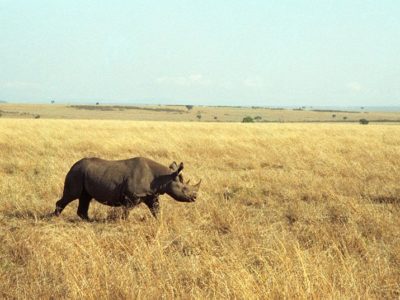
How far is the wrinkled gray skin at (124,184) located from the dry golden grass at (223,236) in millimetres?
322

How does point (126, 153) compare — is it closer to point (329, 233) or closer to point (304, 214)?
point (304, 214)

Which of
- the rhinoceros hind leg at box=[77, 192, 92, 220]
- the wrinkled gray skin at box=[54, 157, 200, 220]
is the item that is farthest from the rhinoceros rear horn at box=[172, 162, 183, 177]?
the rhinoceros hind leg at box=[77, 192, 92, 220]

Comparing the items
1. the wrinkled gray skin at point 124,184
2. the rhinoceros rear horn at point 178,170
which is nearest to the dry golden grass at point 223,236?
the wrinkled gray skin at point 124,184

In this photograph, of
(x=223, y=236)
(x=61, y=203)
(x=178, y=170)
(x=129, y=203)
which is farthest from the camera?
(x=61, y=203)

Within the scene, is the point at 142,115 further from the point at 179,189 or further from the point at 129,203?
the point at 129,203

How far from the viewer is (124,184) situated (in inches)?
307

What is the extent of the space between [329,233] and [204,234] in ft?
5.84

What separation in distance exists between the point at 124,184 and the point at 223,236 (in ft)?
6.57

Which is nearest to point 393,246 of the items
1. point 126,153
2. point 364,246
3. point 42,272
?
point 364,246

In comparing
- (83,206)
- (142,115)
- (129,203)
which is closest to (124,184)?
(129,203)

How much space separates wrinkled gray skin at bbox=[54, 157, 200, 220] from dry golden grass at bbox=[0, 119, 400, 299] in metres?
0.32

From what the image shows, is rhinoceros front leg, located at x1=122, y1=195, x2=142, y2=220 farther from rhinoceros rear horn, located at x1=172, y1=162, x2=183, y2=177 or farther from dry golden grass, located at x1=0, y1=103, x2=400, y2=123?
dry golden grass, located at x1=0, y1=103, x2=400, y2=123

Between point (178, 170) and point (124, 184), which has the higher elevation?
point (178, 170)

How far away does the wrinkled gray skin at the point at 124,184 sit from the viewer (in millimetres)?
7762
